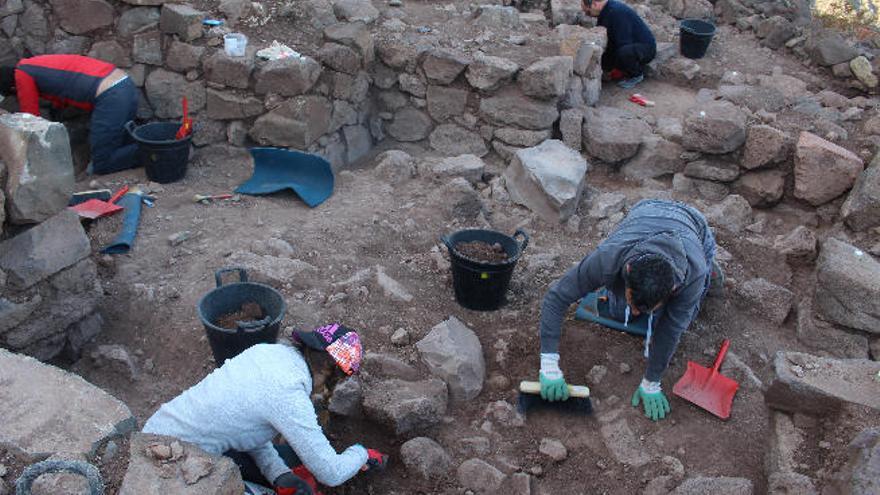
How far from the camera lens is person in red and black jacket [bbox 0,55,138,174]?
6059 millimetres

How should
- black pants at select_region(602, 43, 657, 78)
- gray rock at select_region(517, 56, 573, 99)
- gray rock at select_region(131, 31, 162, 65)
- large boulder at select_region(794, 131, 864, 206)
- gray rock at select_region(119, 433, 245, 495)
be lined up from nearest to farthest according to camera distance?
gray rock at select_region(119, 433, 245, 495) → large boulder at select_region(794, 131, 864, 206) → gray rock at select_region(131, 31, 162, 65) → gray rock at select_region(517, 56, 573, 99) → black pants at select_region(602, 43, 657, 78)

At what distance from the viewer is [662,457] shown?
386 centimetres

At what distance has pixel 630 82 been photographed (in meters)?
8.09

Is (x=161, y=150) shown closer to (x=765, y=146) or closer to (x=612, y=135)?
(x=612, y=135)

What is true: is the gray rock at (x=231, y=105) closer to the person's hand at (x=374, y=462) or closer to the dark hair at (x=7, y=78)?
the dark hair at (x=7, y=78)

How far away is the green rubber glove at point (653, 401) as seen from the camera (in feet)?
13.4

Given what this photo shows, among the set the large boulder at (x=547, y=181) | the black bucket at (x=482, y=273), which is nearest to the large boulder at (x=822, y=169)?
the large boulder at (x=547, y=181)

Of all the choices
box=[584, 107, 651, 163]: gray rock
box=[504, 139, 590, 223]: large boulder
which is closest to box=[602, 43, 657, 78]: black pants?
box=[584, 107, 651, 163]: gray rock

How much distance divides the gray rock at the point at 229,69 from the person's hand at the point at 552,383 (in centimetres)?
372

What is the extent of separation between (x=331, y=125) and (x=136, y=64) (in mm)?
1735

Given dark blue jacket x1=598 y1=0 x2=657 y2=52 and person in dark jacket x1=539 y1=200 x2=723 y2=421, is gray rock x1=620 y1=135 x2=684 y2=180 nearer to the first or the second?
dark blue jacket x1=598 y1=0 x2=657 y2=52

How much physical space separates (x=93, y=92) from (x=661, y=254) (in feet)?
15.6

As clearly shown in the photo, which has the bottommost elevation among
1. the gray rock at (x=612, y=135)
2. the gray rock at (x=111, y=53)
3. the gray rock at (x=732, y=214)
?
the gray rock at (x=732, y=214)

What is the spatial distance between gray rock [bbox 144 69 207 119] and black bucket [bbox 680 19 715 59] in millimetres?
5212
